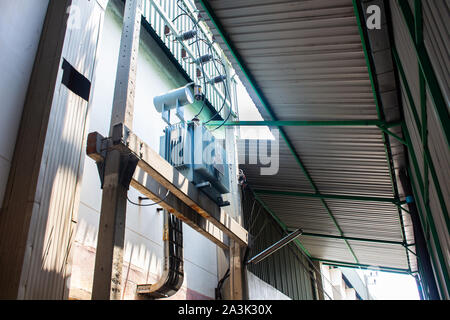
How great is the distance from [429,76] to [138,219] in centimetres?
650

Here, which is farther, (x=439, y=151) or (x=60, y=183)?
(x=439, y=151)

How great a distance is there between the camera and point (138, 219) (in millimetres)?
9195

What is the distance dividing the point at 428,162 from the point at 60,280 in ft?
19.3

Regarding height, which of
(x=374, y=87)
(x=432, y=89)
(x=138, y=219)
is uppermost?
(x=374, y=87)

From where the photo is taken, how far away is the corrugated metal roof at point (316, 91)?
8359mm

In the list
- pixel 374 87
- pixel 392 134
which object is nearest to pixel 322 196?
pixel 392 134

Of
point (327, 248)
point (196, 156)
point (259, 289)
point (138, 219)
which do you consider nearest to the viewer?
point (196, 156)

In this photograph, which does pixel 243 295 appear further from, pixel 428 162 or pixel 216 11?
pixel 216 11

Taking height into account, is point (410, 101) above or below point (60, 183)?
above

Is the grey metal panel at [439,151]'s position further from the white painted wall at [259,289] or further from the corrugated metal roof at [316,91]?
the white painted wall at [259,289]

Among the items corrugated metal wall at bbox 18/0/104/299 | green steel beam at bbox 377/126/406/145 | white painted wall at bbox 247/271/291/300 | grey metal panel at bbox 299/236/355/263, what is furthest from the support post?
grey metal panel at bbox 299/236/355/263

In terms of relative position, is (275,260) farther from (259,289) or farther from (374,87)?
(374,87)

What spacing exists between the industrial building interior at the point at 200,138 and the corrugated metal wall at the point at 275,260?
20cm

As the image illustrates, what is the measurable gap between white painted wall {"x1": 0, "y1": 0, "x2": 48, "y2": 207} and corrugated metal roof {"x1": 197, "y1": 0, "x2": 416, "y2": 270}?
353 cm
